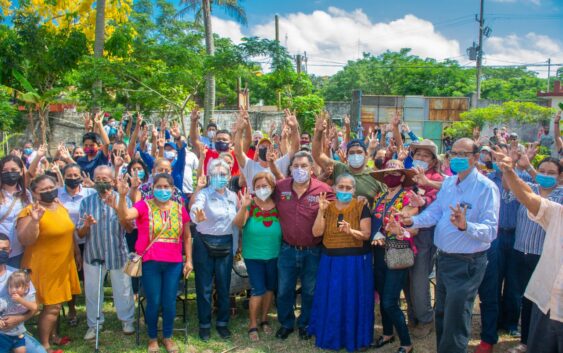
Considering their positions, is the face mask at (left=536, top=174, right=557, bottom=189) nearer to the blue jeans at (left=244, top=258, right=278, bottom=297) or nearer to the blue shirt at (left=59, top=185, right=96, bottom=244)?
the blue jeans at (left=244, top=258, right=278, bottom=297)

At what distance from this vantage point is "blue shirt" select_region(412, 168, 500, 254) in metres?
3.99

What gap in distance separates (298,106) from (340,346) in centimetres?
1911

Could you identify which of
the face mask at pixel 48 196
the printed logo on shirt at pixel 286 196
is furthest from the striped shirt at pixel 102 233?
the printed logo on shirt at pixel 286 196

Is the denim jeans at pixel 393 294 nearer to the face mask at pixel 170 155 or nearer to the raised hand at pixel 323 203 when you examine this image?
the raised hand at pixel 323 203

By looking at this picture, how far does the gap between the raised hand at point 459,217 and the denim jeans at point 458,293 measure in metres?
0.42

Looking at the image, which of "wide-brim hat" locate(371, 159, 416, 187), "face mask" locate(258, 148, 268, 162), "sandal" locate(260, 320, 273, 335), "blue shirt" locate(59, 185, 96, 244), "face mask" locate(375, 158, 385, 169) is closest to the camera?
"wide-brim hat" locate(371, 159, 416, 187)

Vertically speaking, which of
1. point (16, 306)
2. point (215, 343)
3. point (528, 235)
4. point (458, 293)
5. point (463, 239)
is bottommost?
point (215, 343)

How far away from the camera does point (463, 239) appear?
4113 millimetres

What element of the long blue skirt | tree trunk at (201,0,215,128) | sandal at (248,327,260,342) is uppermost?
tree trunk at (201,0,215,128)

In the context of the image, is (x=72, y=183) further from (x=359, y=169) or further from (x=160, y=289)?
(x=359, y=169)

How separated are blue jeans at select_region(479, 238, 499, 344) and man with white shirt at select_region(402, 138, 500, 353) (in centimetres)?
62

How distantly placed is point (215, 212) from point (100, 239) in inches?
50.2

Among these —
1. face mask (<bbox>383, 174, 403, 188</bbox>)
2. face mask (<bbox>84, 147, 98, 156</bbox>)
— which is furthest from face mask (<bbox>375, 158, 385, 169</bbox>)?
face mask (<bbox>84, 147, 98, 156</bbox>)

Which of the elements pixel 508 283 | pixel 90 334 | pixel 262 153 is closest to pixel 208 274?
pixel 90 334
